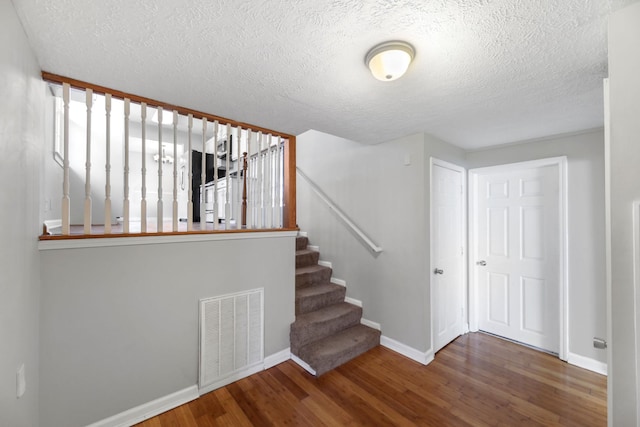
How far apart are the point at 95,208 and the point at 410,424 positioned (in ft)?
17.7

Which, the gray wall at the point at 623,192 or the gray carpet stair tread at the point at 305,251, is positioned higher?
the gray wall at the point at 623,192

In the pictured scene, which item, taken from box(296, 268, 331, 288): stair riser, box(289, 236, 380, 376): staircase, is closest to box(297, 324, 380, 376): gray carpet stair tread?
box(289, 236, 380, 376): staircase

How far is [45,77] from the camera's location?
5.04 feet

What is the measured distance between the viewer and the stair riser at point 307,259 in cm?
343

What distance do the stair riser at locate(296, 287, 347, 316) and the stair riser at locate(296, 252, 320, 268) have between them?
1.89ft

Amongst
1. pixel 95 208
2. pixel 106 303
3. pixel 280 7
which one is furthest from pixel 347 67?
pixel 95 208

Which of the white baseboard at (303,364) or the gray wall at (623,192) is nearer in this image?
the gray wall at (623,192)

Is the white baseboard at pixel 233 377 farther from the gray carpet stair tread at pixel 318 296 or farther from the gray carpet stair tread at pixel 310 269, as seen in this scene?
the gray carpet stair tread at pixel 310 269

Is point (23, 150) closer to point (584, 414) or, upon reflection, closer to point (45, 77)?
point (45, 77)

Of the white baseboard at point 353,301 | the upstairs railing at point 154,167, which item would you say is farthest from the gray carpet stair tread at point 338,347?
the upstairs railing at point 154,167

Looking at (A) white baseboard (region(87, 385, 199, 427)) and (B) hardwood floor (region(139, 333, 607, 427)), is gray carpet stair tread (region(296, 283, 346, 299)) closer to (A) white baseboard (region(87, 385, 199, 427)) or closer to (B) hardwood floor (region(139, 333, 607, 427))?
(B) hardwood floor (region(139, 333, 607, 427))

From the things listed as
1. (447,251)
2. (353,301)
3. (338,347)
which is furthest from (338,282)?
(447,251)

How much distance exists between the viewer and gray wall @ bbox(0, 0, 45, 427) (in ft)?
3.23

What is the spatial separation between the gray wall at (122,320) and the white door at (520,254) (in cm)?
A: 284
